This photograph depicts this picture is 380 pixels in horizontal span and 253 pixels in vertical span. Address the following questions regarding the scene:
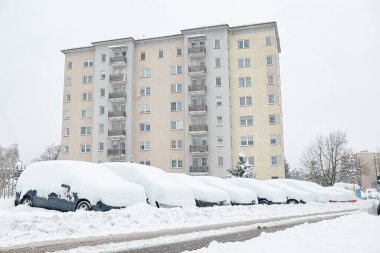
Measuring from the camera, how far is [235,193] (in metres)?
20.5

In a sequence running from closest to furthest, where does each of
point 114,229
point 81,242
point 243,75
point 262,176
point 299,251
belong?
point 299,251 → point 81,242 → point 114,229 → point 262,176 → point 243,75

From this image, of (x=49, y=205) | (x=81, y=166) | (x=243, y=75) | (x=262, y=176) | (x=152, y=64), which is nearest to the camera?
(x=49, y=205)

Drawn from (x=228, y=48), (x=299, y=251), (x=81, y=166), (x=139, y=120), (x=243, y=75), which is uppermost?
(x=228, y=48)

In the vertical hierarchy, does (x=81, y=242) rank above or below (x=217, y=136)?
below

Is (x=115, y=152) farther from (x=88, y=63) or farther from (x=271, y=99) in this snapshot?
(x=271, y=99)

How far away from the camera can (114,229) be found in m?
10.1

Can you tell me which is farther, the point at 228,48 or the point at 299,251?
the point at 228,48

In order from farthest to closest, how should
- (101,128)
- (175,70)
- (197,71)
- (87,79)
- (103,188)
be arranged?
(87,79) < (101,128) < (175,70) < (197,71) < (103,188)

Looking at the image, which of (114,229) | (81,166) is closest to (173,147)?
(81,166)

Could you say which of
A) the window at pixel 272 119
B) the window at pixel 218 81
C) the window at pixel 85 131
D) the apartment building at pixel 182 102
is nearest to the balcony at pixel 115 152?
the apartment building at pixel 182 102

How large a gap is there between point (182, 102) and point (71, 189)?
4380 centimetres

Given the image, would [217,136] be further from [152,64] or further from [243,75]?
[152,64]

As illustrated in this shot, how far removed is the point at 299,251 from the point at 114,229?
4883 mm

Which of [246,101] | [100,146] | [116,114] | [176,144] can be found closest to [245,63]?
[246,101]
